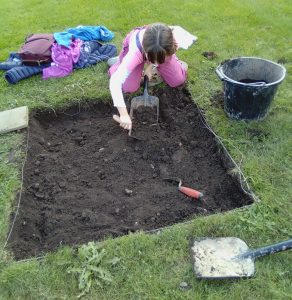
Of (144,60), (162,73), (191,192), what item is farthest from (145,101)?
(191,192)

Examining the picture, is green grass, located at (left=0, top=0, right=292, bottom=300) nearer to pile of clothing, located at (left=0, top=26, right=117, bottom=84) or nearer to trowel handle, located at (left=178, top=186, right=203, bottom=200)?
pile of clothing, located at (left=0, top=26, right=117, bottom=84)

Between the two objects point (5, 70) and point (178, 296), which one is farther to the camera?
point (5, 70)

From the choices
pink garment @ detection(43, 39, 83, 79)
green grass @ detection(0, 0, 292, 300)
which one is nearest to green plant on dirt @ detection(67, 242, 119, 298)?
green grass @ detection(0, 0, 292, 300)

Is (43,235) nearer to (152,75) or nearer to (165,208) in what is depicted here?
(165,208)

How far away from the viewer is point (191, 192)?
3285 millimetres

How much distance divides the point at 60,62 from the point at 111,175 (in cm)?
211

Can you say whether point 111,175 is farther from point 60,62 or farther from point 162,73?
point 60,62

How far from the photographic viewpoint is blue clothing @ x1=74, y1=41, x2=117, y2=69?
5133 mm

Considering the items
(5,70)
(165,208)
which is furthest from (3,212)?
(5,70)

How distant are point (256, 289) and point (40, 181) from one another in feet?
7.03

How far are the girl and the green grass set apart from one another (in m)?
0.40

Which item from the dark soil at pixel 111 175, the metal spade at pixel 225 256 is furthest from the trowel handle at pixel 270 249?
the dark soil at pixel 111 175

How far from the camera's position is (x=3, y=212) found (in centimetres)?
326

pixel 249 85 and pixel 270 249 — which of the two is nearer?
pixel 270 249
